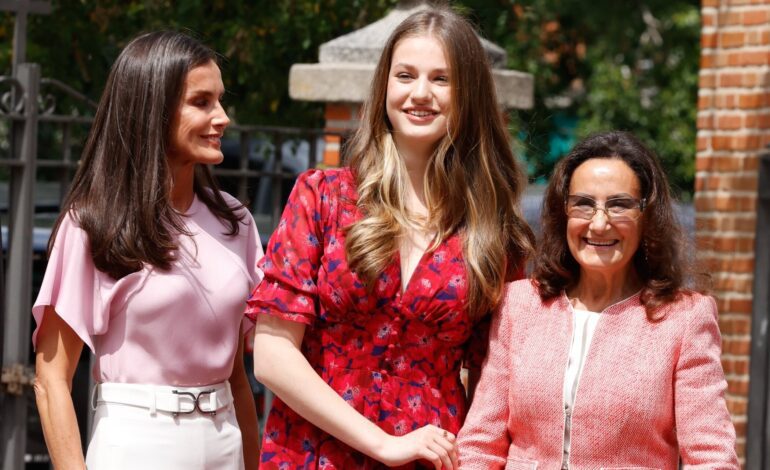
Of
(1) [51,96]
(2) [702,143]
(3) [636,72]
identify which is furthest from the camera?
(3) [636,72]

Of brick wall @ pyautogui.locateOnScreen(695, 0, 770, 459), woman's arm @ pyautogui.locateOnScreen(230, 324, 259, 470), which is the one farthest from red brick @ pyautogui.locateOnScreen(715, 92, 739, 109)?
woman's arm @ pyautogui.locateOnScreen(230, 324, 259, 470)

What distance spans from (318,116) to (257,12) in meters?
0.61

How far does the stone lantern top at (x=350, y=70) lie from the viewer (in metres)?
5.73

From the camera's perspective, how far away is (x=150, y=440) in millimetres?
3260

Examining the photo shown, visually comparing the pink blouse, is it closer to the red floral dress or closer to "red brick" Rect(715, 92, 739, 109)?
the red floral dress

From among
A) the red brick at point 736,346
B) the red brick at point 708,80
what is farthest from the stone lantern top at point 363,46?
the red brick at point 736,346

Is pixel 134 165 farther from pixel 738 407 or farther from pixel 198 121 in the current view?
pixel 738 407

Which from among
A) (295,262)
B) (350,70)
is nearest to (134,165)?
(295,262)

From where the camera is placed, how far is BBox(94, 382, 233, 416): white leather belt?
129 inches

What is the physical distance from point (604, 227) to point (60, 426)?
53.2 inches

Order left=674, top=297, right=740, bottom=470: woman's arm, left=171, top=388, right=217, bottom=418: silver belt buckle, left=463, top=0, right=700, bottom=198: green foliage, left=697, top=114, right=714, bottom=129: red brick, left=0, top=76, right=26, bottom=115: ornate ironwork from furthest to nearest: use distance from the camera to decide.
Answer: left=463, top=0, right=700, bottom=198: green foliage → left=697, top=114, right=714, bottom=129: red brick → left=0, top=76, right=26, bottom=115: ornate ironwork → left=171, top=388, right=217, bottom=418: silver belt buckle → left=674, top=297, right=740, bottom=470: woman's arm

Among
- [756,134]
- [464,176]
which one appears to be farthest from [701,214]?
[464,176]

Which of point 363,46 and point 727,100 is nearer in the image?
point 363,46

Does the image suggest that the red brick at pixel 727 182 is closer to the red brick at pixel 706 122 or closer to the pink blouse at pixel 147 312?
the red brick at pixel 706 122
